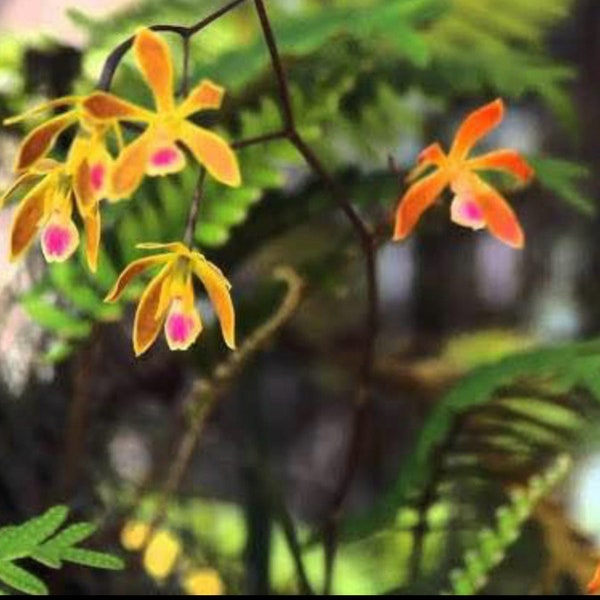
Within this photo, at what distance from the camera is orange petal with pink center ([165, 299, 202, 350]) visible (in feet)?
1.90

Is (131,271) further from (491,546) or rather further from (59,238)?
(491,546)

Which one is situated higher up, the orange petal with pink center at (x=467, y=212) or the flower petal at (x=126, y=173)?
the flower petal at (x=126, y=173)

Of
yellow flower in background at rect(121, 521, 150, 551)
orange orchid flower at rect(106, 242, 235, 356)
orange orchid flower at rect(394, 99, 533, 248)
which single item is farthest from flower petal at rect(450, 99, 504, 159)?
yellow flower in background at rect(121, 521, 150, 551)

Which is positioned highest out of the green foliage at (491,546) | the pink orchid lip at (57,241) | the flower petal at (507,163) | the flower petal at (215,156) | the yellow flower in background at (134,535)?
the flower petal at (215,156)

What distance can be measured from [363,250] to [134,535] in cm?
29

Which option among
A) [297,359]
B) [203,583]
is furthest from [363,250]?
[297,359]

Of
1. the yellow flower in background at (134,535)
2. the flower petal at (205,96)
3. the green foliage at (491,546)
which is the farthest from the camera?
the yellow flower in background at (134,535)

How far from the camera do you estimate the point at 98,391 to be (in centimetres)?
98

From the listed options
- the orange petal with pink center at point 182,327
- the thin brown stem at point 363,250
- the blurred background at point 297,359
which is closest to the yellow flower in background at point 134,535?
the blurred background at point 297,359

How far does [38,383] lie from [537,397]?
30cm

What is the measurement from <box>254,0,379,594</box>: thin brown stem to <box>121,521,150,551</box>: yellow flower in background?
0.12m

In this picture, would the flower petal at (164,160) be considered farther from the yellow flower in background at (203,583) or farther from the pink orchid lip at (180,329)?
the yellow flower in background at (203,583)

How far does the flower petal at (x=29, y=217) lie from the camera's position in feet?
1.95

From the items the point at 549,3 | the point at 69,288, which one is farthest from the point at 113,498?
the point at 549,3
